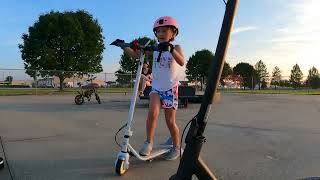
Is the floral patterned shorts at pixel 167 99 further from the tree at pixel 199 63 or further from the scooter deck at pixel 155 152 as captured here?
the tree at pixel 199 63

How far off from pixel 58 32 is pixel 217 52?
4878 cm

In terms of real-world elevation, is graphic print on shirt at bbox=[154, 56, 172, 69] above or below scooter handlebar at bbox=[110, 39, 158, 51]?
below

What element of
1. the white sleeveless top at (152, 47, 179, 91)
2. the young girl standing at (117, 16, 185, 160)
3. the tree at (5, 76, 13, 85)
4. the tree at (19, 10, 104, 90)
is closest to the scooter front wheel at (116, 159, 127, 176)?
the young girl standing at (117, 16, 185, 160)

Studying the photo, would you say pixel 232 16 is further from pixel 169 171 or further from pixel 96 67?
pixel 96 67

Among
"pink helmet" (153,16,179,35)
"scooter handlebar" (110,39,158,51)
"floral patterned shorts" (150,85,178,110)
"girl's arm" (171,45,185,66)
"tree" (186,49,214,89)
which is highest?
"tree" (186,49,214,89)

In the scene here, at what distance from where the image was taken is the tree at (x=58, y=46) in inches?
1895

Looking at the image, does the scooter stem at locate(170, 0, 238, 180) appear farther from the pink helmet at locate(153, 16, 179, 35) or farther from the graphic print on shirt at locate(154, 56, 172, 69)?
the graphic print on shirt at locate(154, 56, 172, 69)

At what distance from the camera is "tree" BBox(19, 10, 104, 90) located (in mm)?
48125

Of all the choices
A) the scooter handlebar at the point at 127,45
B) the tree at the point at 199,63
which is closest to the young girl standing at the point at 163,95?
the scooter handlebar at the point at 127,45

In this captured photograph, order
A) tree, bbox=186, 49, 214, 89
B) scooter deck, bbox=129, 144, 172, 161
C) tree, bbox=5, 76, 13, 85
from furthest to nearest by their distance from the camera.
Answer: tree, bbox=186, 49, 214, 89 < tree, bbox=5, 76, 13, 85 < scooter deck, bbox=129, 144, 172, 161

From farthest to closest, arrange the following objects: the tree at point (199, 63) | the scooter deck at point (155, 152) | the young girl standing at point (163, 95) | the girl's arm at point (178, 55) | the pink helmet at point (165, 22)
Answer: the tree at point (199, 63) → the young girl standing at point (163, 95) → the scooter deck at point (155, 152) → the pink helmet at point (165, 22) → the girl's arm at point (178, 55)

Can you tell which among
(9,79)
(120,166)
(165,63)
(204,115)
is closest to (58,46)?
(9,79)

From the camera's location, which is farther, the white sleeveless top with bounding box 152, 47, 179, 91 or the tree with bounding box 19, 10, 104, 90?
the tree with bounding box 19, 10, 104, 90

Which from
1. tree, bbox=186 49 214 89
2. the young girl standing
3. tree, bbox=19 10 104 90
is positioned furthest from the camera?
tree, bbox=186 49 214 89
